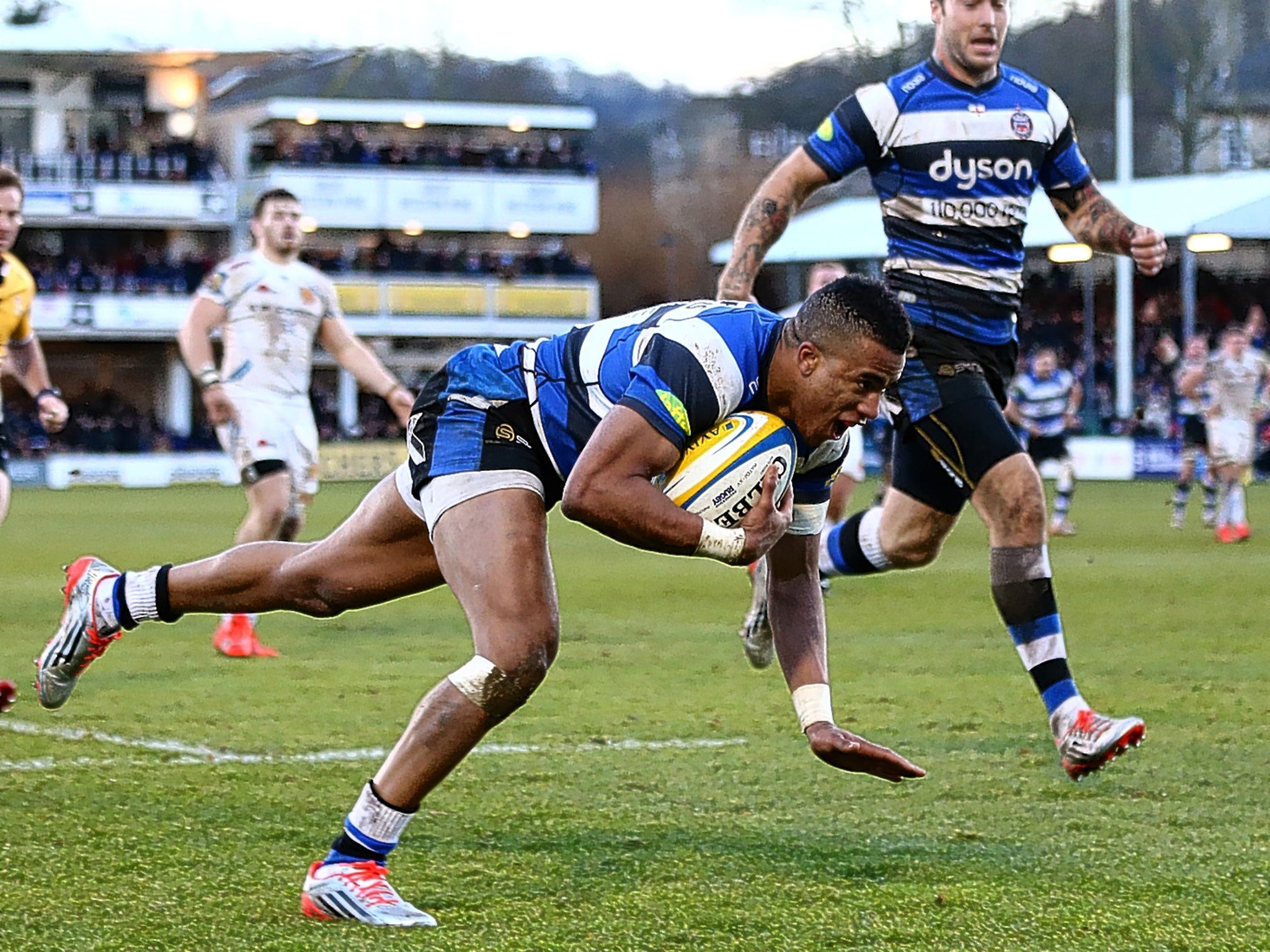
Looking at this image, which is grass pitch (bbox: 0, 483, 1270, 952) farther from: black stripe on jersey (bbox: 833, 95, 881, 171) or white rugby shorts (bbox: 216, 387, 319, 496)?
black stripe on jersey (bbox: 833, 95, 881, 171)

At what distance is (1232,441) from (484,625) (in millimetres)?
16895

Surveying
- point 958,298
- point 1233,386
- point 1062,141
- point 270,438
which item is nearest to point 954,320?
point 958,298

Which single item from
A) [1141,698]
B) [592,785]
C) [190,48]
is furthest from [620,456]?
[190,48]

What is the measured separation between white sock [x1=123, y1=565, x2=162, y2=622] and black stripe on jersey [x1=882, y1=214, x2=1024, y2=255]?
115 inches

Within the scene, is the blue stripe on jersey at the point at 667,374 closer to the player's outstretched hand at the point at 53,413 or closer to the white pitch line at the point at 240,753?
the white pitch line at the point at 240,753

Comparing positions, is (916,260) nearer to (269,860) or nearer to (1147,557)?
(269,860)

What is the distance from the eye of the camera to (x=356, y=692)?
8.63 m

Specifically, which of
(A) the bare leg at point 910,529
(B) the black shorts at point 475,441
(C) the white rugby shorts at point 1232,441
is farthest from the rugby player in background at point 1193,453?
(B) the black shorts at point 475,441

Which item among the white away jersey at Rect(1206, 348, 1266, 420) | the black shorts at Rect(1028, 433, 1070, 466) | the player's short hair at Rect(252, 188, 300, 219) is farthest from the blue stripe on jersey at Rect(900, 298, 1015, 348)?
the black shorts at Rect(1028, 433, 1070, 466)

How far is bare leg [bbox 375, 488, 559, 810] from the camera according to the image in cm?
462

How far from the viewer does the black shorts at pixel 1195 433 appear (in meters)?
21.7

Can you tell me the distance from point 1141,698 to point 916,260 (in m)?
2.67

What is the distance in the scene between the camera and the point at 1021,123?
6812 millimetres

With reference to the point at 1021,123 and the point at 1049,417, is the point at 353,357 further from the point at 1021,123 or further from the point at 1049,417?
the point at 1049,417
